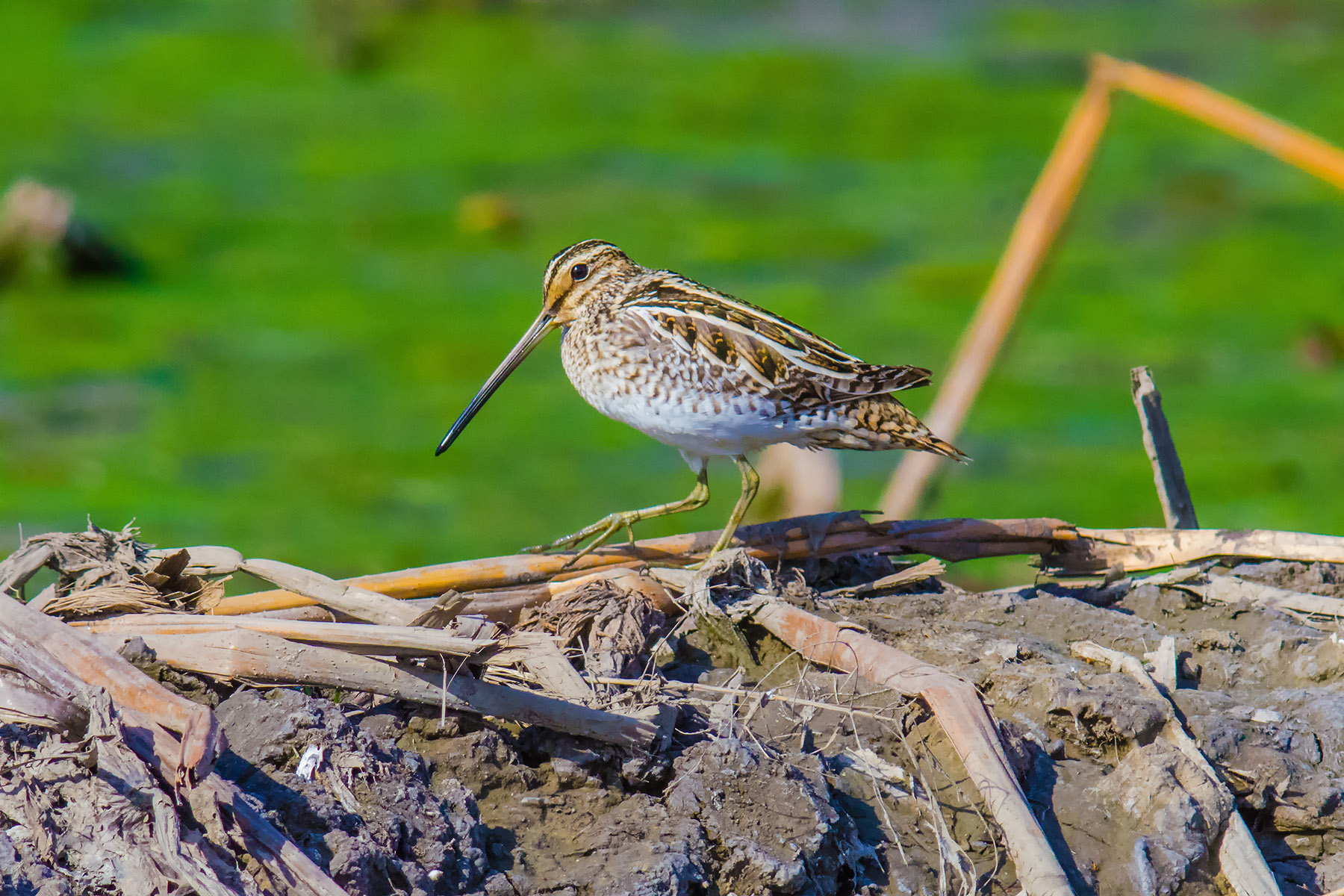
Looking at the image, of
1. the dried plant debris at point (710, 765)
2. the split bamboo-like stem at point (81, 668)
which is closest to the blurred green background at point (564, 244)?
the dried plant debris at point (710, 765)

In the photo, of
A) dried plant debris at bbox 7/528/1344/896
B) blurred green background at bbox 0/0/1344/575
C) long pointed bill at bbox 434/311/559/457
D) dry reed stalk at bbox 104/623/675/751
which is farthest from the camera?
blurred green background at bbox 0/0/1344/575

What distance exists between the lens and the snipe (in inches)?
155

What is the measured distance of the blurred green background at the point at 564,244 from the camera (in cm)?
807

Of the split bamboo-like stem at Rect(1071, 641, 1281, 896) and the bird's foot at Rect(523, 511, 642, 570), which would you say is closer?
the split bamboo-like stem at Rect(1071, 641, 1281, 896)

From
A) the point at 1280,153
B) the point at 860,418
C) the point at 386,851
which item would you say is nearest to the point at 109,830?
the point at 386,851

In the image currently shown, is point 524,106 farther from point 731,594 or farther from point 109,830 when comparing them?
point 109,830

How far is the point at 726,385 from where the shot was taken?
3.94 metres

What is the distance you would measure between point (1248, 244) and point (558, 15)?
6.28 m

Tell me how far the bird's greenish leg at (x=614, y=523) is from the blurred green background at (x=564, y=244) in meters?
2.42

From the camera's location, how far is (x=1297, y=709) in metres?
3.33

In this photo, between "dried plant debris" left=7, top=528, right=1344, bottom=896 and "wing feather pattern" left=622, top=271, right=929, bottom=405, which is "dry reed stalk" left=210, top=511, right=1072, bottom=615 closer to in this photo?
"dried plant debris" left=7, top=528, right=1344, bottom=896

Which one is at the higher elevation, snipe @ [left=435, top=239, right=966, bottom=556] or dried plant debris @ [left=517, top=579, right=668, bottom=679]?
snipe @ [left=435, top=239, right=966, bottom=556]

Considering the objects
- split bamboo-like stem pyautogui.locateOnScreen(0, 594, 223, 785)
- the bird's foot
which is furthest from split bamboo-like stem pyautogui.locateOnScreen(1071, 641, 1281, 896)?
split bamboo-like stem pyautogui.locateOnScreen(0, 594, 223, 785)

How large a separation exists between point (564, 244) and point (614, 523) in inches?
238
